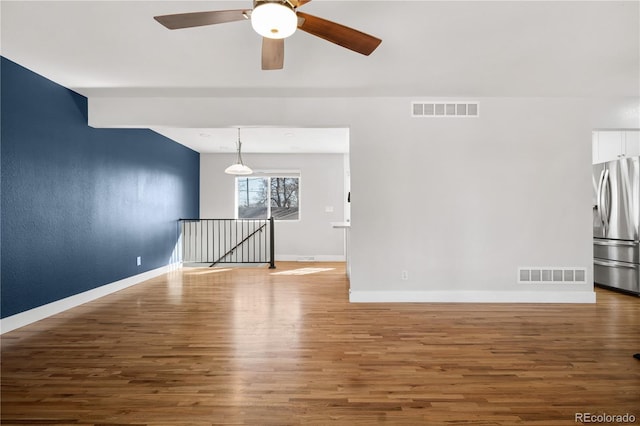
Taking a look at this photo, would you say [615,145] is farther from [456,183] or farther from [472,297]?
[472,297]

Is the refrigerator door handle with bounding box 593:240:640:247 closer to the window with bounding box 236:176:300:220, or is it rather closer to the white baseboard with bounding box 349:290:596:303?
the white baseboard with bounding box 349:290:596:303

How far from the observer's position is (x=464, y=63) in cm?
333

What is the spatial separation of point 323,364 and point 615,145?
598 centimetres

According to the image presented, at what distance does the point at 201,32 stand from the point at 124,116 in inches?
87.0

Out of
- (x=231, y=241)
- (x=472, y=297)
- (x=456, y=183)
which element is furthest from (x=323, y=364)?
(x=231, y=241)

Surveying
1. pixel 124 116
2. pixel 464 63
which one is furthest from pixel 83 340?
pixel 464 63

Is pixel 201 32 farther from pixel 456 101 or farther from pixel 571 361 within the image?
pixel 571 361

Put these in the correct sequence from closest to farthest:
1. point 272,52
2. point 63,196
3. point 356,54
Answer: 1. point 272,52
2. point 356,54
3. point 63,196

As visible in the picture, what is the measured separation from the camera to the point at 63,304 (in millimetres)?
3971

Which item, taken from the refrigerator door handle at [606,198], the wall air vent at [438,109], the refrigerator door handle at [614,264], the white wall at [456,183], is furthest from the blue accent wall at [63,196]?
the refrigerator door handle at [614,264]

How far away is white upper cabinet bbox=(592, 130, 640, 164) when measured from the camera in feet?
17.2

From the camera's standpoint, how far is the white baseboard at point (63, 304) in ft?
10.8

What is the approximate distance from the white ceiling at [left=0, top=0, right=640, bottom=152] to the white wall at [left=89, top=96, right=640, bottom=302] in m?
0.22

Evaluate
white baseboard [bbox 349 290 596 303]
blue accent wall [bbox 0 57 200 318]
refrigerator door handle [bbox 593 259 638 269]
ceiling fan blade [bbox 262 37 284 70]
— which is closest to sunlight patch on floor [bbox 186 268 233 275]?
blue accent wall [bbox 0 57 200 318]
